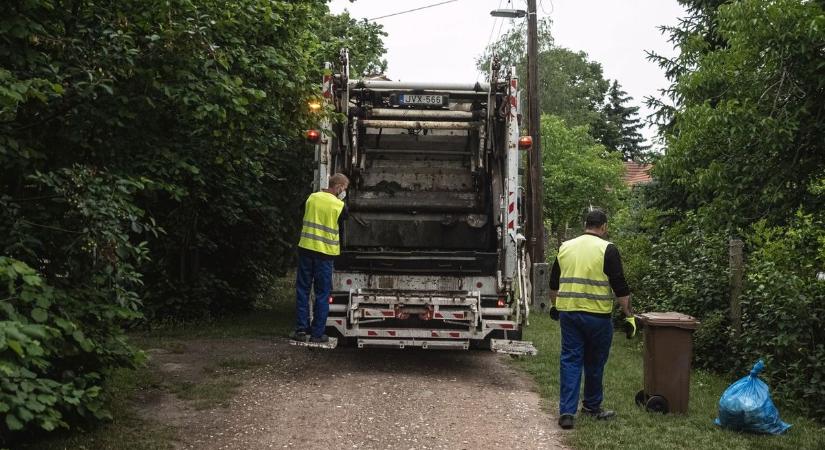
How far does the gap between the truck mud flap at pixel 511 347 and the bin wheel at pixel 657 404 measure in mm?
1394

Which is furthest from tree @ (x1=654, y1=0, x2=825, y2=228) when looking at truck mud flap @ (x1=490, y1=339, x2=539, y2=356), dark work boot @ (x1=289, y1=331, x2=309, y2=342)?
dark work boot @ (x1=289, y1=331, x2=309, y2=342)

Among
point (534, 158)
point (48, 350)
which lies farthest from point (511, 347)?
point (534, 158)

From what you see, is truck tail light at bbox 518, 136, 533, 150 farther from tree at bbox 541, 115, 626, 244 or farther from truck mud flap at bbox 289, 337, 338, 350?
tree at bbox 541, 115, 626, 244

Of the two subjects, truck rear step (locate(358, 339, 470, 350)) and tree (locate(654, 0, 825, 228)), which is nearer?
tree (locate(654, 0, 825, 228))

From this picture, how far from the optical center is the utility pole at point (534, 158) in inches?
584

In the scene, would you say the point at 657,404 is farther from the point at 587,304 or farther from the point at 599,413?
the point at 587,304

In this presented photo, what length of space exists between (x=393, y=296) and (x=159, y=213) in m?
4.71

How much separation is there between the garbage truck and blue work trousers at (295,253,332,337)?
0.49ft

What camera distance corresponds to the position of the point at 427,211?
8969 millimetres

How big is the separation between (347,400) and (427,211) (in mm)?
2894

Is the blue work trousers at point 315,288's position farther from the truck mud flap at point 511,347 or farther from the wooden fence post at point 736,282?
the wooden fence post at point 736,282

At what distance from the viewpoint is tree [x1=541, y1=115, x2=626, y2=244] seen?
37938mm

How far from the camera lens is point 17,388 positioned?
11.1ft

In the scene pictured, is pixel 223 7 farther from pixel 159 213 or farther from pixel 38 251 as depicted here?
pixel 159 213
